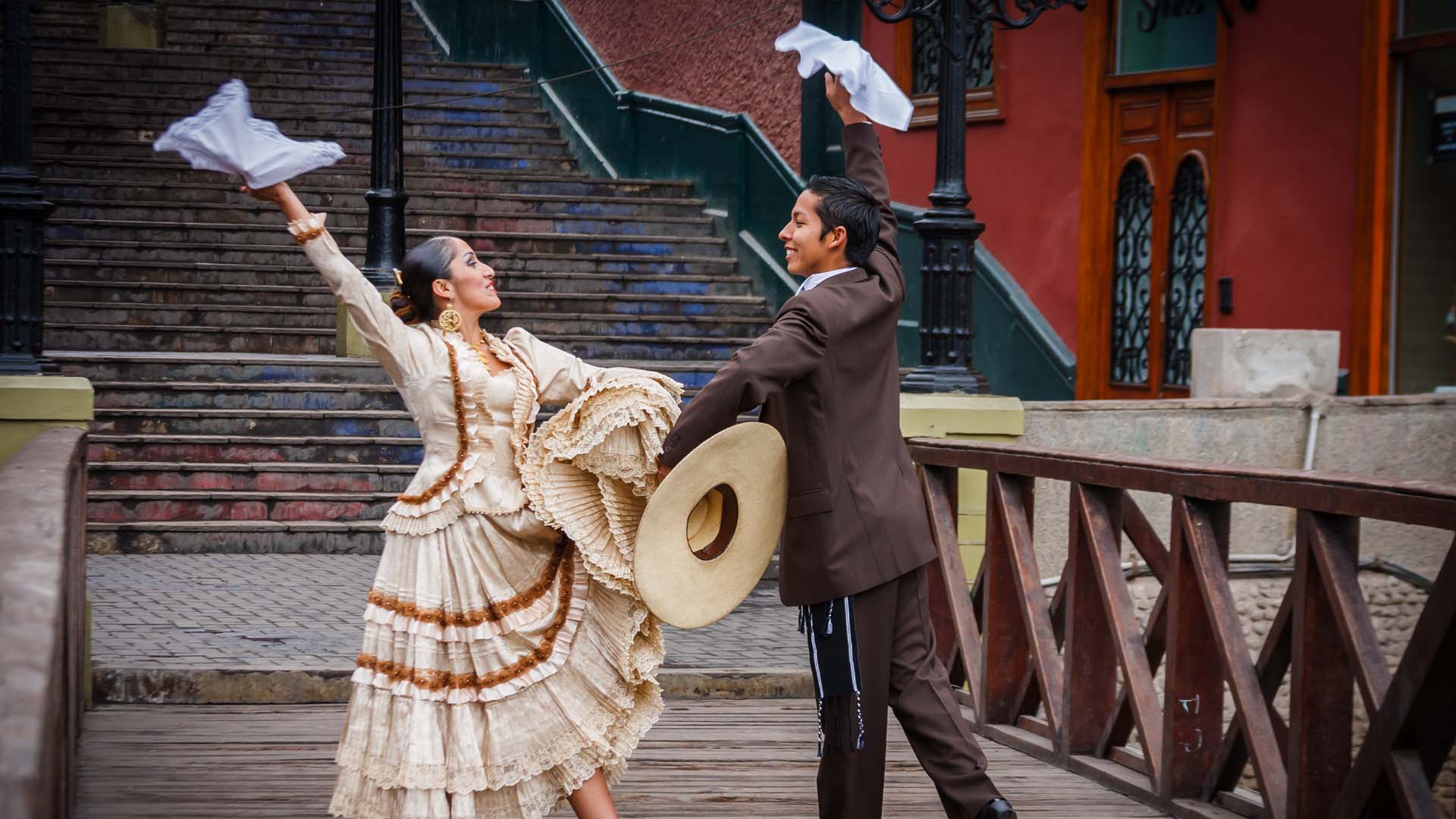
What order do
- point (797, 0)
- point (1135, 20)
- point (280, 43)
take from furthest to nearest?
point (280, 43) → point (797, 0) → point (1135, 20)

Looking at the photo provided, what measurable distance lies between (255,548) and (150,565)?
70cm

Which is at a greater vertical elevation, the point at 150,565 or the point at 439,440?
the point at 439,440

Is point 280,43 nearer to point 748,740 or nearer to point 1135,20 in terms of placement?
point 1135,20

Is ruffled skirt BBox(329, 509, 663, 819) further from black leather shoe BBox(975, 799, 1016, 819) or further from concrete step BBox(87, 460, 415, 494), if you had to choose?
concrete step BBox(87, 460, 415, 494)

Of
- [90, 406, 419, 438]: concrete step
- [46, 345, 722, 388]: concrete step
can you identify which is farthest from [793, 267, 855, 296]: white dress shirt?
[46, 345, 722, 388]: concrete step

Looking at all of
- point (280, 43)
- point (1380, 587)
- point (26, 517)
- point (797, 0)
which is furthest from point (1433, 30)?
point (280, 43)

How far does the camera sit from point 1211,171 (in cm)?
1175

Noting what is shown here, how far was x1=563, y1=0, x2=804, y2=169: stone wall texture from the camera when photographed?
1568 cm

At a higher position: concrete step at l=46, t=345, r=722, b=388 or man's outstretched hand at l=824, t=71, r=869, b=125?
man's outstretched hand at l=824, t=71, r=869, b=125

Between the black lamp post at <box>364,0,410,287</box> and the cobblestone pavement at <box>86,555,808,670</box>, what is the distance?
103 inches

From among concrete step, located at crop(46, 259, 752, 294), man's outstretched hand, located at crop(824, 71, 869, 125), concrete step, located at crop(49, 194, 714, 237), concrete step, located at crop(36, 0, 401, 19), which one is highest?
concrete step, located at crop(36, 0, 401, 19)

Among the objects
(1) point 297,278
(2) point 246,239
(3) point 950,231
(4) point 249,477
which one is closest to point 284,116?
(2) point 246,239

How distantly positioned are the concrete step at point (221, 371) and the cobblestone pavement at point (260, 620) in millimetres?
1336

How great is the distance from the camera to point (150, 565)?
8.91 m
